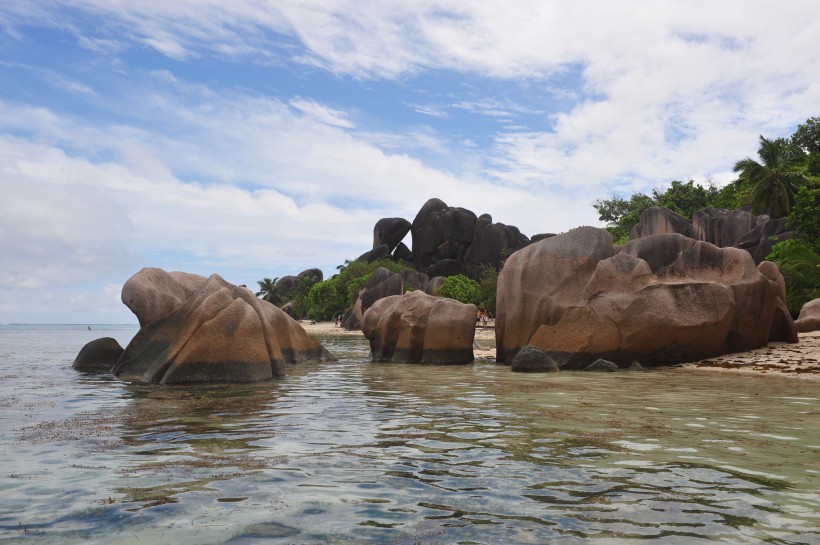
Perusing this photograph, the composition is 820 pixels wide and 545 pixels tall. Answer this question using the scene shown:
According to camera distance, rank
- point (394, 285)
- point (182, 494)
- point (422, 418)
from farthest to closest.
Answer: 1. point (394, 285)
2. point (422, 418)
3. point (182, 494)

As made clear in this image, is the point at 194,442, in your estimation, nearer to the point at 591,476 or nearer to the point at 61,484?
the point at 61,484

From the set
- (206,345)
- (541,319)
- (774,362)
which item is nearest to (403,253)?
(541,319)

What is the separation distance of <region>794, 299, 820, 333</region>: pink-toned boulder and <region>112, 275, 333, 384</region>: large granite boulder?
19012 mm

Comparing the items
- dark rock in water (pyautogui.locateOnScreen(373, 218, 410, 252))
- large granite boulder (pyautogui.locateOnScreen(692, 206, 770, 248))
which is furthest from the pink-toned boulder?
dark rock in water (pyautogui.locateOnScreen(373, 218, 410, 252))

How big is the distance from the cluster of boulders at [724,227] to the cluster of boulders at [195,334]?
32.0 metres

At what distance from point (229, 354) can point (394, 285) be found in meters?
46.9

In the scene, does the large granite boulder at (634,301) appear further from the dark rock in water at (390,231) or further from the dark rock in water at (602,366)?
Answer: the dark rock in water at (390,231)

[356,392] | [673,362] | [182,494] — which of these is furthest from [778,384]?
[182,494]

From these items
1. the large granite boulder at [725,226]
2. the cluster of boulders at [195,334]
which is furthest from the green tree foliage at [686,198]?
the cluster of boulders at [195,334]

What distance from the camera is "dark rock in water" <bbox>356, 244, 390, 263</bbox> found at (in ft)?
290

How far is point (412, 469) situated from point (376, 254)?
82211mm

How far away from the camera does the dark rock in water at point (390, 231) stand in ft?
300

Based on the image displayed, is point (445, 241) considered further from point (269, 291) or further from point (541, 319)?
point (541, 319)

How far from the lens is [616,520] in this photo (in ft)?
15.7
